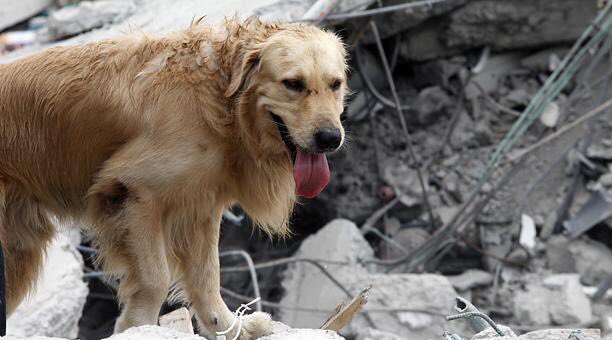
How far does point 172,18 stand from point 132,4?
86cm

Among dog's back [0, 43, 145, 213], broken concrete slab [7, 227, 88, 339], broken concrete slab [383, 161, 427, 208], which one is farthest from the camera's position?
broken concrete slab [383, 161, 427, 208]

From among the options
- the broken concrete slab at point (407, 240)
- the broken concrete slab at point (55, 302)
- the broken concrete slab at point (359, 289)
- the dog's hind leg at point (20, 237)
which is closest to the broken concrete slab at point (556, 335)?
the dog's hind leg at point (20, 237)

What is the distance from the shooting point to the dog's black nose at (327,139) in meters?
3.79

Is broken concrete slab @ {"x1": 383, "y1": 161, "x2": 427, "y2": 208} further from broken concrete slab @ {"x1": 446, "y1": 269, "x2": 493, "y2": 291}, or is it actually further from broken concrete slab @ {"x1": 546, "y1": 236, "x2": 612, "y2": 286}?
broken concrete slab @ {"x1": 546, "y1": 236, "x2": 612, "y2": 286}

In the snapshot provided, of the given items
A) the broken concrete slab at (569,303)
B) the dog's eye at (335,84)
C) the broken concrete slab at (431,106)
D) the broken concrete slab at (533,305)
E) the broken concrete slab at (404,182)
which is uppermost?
the dog's eye at (335,84)

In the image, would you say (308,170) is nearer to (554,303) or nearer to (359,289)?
(359,289)

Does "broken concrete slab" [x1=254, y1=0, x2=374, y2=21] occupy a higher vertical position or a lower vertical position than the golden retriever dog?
lower

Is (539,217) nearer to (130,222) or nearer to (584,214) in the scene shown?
(584,214)

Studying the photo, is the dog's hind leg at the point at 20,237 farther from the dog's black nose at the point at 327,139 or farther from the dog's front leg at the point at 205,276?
the dog's black nose at the point at 327,139

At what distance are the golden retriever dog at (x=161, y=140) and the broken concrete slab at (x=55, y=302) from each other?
2.16ft

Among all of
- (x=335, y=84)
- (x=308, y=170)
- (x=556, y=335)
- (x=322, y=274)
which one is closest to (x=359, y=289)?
(x=322, y=274)

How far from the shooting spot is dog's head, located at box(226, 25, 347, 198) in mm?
3842

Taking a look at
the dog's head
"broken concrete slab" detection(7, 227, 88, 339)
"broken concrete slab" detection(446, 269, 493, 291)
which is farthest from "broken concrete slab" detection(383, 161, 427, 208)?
the dog's head

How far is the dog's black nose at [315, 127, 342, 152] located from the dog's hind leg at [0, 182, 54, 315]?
4.32ft
